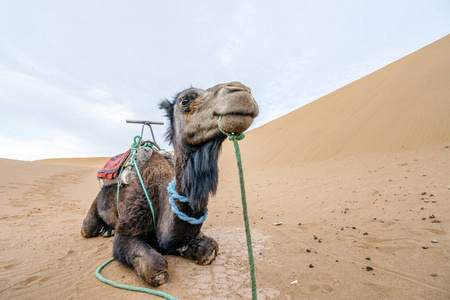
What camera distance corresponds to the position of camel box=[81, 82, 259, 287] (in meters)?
1.75

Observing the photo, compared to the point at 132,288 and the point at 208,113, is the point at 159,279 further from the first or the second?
the point at 208,113

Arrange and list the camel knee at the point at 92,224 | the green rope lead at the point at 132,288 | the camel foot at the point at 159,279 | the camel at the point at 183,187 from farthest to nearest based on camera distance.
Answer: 1. the camel knee at the point at 92,224
2. the camel foot at the point at 159,279
3. the green rope lead at the point at 132,288
4. the camel at the point at 183,187

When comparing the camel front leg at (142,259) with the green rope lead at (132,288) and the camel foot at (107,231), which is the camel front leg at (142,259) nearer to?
the green rope lead at (132,288)

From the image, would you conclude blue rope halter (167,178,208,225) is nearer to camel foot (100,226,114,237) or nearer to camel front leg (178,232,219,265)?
camel front leg (178,232,219,265)

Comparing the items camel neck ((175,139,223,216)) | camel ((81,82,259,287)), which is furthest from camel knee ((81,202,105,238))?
camel neck ((175,139,223,216))

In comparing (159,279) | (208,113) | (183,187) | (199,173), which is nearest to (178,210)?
(183,187)

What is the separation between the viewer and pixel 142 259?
7.41 ft

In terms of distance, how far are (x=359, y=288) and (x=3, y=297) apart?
3370mm

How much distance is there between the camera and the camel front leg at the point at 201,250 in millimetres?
2590

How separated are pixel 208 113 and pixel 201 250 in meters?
1.66

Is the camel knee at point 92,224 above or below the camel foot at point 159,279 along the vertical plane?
above

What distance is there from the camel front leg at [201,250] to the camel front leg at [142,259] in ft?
1.48

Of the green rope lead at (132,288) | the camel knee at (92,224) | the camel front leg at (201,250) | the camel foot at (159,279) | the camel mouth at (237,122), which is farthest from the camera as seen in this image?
the camel knee at (92,224)

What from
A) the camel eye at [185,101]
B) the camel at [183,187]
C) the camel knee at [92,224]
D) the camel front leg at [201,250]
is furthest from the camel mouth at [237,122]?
the camel knee at [92,224]
